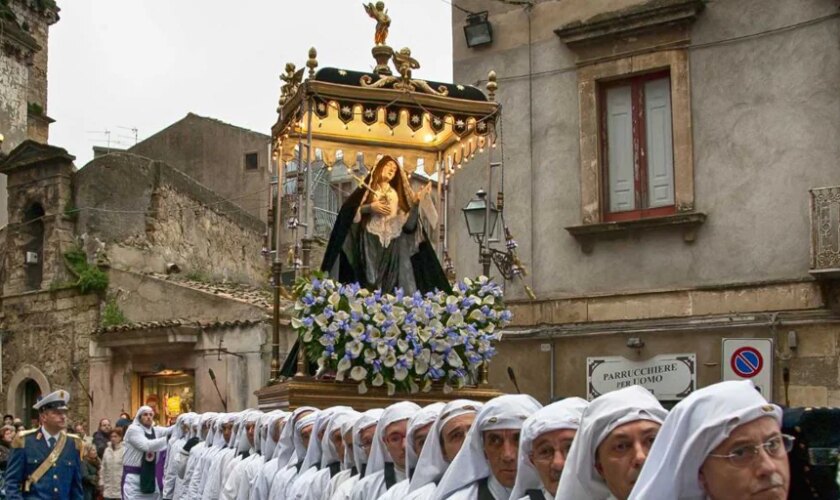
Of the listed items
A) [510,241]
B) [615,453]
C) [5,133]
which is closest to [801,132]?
[510,241]

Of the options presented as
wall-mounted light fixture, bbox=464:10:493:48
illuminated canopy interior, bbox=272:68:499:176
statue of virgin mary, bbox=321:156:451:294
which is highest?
wall-mounted light fixture, bbox=464:10:493:48

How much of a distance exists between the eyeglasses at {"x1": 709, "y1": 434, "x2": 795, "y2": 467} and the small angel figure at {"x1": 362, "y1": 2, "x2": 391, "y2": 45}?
973 cm

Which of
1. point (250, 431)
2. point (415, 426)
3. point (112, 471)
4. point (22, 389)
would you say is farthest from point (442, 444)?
point (22, 389)

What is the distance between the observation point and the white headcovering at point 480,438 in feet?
17.9

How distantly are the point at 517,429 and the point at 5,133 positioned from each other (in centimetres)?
3580

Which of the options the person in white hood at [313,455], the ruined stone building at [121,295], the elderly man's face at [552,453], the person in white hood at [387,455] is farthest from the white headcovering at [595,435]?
the ruined stone building at [121,295]

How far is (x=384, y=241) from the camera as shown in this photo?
12039mm

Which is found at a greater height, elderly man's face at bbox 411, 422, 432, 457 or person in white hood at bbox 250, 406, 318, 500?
elderly man's face at bbox 411, 422, 432, 457

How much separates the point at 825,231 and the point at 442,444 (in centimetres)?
946

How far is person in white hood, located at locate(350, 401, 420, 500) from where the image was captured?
278 inches

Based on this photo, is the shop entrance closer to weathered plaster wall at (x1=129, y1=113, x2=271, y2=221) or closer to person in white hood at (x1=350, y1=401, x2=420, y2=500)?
weathered plaster wall at (x1=129, y1=113, x2=271, y2=221)

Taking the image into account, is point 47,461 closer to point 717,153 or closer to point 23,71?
point 717,153

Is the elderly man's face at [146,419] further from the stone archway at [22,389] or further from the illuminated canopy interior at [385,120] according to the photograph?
the stone archway at [22,389]

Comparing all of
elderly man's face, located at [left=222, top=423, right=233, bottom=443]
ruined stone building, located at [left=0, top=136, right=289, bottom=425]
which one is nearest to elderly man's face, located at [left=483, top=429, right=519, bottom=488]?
elderly man's face, located at [left=222, top=423, right=233, bottom=443]
